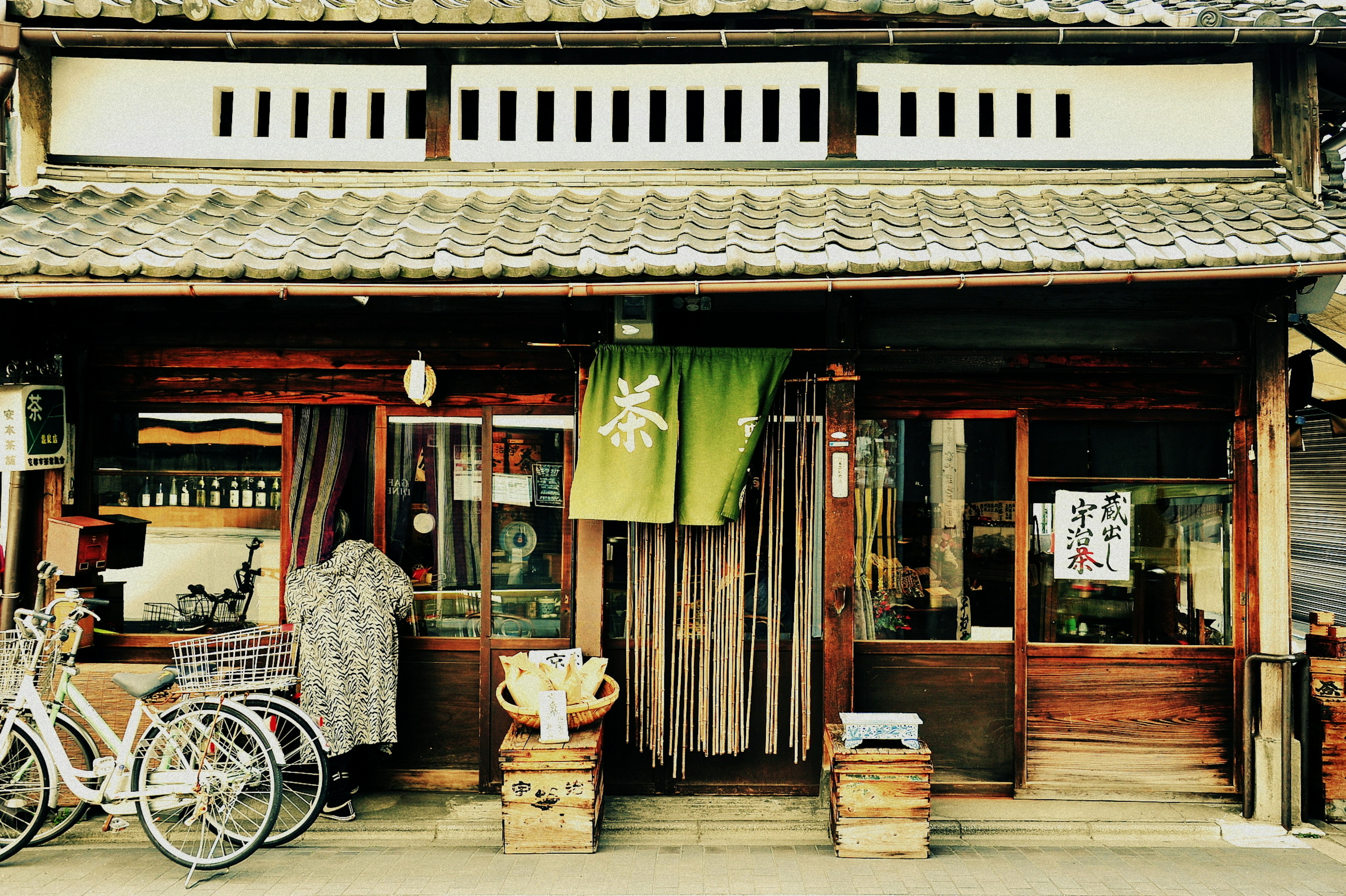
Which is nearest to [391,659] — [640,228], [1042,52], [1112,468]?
[640,228]

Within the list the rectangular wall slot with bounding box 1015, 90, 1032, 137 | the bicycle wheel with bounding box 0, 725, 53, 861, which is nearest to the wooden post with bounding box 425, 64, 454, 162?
the rectangular wall slot with bounding box 1015, 90, 1032, 137

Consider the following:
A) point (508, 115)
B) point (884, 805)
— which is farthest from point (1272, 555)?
point (508, 115)

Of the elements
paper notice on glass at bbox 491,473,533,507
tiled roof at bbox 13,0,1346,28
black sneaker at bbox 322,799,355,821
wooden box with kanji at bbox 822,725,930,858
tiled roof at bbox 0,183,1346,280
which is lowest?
black sneaker at bbox 322,799,355,821

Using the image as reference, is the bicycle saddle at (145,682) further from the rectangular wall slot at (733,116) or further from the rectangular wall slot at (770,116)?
the rectangular wall slot at (770,116)

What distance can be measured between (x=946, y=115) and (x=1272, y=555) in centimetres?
460

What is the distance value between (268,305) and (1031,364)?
21.3 feet

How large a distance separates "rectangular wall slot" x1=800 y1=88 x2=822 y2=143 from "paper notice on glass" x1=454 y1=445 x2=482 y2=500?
4168 millimetres

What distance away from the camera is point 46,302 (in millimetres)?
7039

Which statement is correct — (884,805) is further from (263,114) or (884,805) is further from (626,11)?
(263,114)

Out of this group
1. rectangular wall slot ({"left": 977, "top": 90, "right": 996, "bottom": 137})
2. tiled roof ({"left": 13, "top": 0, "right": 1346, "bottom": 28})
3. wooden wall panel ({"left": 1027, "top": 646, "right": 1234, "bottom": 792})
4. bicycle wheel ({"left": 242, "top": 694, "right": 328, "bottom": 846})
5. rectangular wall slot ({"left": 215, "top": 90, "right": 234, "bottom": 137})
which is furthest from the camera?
rectangular wall slot ({"left": 215, "top": 90, "right": 234, "bottom": 137})

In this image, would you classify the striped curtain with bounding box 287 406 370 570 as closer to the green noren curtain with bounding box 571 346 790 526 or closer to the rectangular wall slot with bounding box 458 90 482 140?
the green noren curtain with bounding box 571 346 790 526

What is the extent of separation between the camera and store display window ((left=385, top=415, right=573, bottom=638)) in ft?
24.2

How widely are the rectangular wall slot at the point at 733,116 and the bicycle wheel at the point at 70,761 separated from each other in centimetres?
700

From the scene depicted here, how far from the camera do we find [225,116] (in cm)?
757
